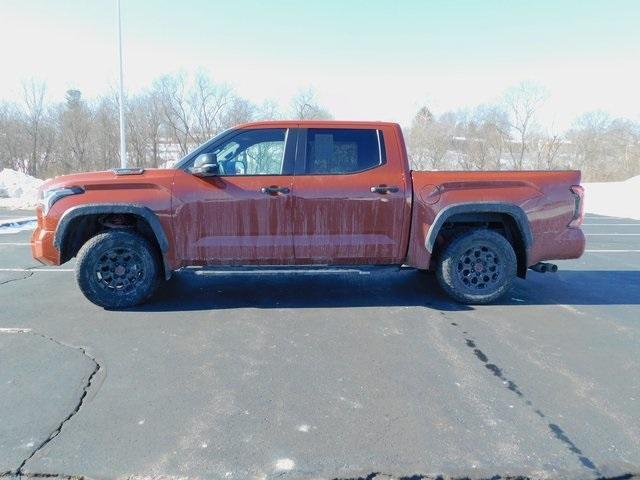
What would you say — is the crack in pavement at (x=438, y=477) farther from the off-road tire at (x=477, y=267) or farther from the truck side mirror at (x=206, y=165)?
the truck side mirror at (x=206, y=165)

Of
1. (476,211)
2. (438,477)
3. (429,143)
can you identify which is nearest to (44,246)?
(438,477)

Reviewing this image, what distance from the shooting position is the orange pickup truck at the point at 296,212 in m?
4.48

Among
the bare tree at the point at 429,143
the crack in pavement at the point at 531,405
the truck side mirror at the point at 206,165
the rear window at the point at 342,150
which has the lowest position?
the crack in pavement at the point at 531,405

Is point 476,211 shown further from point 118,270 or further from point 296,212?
point 118,270

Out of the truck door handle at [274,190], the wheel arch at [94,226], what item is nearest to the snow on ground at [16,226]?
the wheel arch at [94,226]

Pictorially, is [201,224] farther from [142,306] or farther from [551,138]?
[551,138]

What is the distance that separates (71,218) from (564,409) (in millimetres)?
4788

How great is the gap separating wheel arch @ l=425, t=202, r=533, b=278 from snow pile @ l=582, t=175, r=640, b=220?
15028 mm

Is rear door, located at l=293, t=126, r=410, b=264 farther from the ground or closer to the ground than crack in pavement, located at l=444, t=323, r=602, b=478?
farther from the ground

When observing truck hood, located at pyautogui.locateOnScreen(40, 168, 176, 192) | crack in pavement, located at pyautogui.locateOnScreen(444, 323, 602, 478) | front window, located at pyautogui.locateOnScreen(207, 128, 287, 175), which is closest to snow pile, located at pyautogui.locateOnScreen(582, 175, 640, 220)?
crack in pavement, located at pyautogui.locateOnScreen(444, 323, 602, 478)

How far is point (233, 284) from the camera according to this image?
18.6 ft

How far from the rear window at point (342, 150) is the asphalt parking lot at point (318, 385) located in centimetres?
161

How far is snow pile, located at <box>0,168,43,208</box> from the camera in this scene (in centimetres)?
1642

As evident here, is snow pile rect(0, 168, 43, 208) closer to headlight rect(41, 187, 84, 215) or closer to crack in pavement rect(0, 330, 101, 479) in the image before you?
headlight rect(41, 187, 84, 215)
